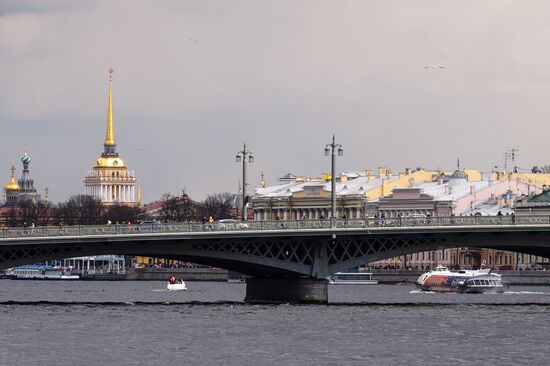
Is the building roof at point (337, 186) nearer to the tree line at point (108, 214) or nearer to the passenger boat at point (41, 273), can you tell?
the tree line at point (108, 214)

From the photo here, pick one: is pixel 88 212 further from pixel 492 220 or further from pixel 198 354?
pixel 198 354

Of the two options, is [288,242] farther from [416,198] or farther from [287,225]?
[416,198]

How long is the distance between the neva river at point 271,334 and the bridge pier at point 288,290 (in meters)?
0.66

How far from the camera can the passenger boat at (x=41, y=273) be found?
154m

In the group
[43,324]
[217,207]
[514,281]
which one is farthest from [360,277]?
[43,324]

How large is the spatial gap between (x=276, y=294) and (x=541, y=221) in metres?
9.59

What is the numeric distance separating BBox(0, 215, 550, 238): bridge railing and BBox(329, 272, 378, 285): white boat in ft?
188

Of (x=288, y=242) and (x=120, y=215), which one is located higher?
(x=120, y=215)

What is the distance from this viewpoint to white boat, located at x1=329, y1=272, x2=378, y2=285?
133m

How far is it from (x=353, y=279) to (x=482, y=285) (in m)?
26.6

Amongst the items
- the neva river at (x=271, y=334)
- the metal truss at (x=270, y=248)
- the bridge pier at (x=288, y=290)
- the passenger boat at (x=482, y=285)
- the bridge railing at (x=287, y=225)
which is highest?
the bridge railing at (x=287, y=225)

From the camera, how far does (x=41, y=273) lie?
516 ft

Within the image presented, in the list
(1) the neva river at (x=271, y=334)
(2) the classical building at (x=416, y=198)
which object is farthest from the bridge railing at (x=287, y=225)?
(2) the classical building at (x=416, y=198)

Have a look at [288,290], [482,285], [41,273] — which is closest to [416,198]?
[41,273]
